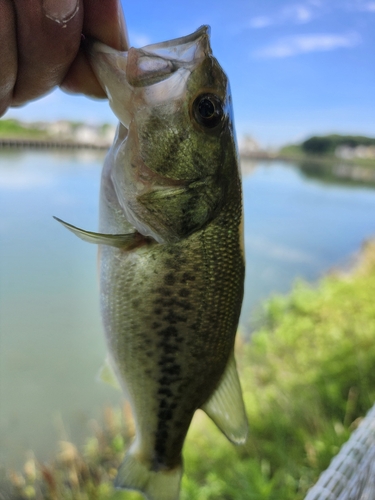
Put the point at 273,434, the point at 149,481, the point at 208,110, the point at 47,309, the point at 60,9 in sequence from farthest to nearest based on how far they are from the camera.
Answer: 1. the point at 47,309
2. the point at 273,434
3. the point at 149,481
4. the point at 208,110
5. the point at 60,9

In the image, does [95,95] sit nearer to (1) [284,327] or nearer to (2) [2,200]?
(2) [2,200]

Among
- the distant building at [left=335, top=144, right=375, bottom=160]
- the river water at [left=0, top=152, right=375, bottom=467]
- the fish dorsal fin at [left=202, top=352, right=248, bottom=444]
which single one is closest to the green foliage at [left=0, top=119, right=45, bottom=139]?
the river water at [left=0, top=152, right=375, bottom=467]

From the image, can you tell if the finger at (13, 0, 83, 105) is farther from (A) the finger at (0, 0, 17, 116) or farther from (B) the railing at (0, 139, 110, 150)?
(B) the railing at (0, 139, 110, 150)

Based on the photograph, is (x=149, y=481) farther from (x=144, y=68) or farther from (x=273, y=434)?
(x=273, y=434)

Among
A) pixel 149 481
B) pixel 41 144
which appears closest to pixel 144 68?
pixel 149 481

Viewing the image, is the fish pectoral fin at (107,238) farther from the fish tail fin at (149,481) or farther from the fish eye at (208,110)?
the fish tail fin at (149,481)

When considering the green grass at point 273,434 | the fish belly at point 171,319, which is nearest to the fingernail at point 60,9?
the fish belly at point 171,319

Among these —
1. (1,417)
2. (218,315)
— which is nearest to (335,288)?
(1,417)
